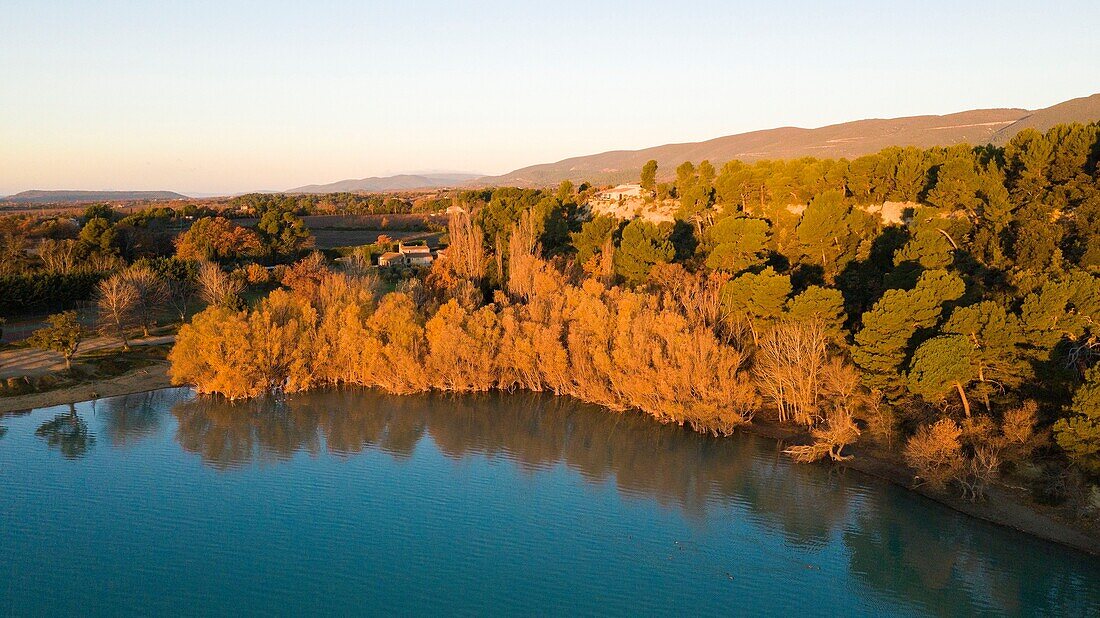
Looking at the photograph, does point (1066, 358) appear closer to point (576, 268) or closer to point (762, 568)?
point (762, 568)

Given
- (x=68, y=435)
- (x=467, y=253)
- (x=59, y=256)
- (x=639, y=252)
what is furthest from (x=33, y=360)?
(x=639, y=252)

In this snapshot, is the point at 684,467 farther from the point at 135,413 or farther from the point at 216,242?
the point at 216,242

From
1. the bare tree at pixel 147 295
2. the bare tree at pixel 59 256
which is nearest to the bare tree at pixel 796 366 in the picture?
the bare tree at pixel 147 295

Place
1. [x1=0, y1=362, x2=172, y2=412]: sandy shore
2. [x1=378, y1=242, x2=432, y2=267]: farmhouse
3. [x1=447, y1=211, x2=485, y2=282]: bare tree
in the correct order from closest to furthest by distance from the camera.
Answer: [x1=0, y1=362, x2=172, y2=412]: sandy shore
[x1=447, y1=211, x2=485, y2=282]: bare tree
[x1=378, y1=242, x2=432, y2=267]: farmhouse

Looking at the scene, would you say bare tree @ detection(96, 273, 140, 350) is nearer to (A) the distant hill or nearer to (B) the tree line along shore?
(B) the tree line along shore

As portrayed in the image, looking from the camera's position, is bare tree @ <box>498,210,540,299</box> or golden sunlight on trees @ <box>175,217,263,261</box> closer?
bare tree @ <box>498,210,540,299</box>

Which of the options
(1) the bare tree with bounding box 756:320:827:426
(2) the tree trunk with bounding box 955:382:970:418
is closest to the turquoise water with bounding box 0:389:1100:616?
(1) the bare tree with bounding box 756:320:827:426

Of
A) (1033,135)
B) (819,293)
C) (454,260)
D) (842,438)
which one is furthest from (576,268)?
(1033,135)
